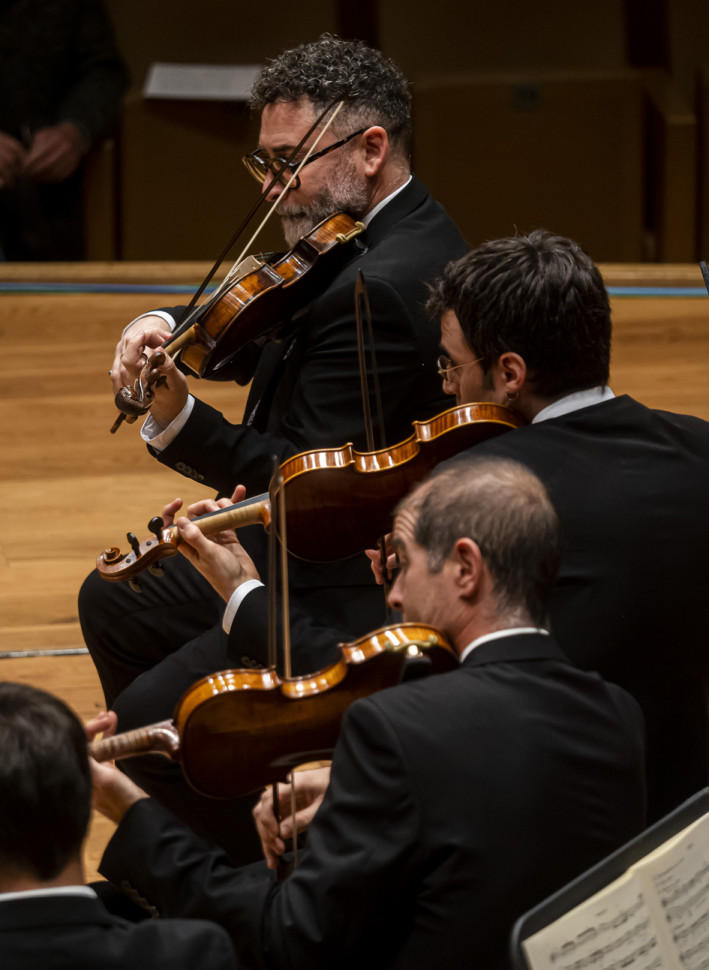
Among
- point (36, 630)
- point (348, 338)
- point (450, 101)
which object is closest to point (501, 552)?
point (348, 338)

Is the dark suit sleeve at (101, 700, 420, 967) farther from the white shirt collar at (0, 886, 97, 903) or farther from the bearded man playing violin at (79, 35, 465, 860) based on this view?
the bearded man playing violin at (79, 35, 465, 860)

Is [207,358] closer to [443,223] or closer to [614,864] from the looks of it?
[443,223]

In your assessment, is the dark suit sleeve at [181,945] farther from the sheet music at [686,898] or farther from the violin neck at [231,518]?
the violin neck at [231,518]

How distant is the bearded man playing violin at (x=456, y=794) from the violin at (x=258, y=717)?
0.18 ft

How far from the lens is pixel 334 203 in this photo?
84.0 inches

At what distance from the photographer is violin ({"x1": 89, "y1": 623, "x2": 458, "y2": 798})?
4.38 ft

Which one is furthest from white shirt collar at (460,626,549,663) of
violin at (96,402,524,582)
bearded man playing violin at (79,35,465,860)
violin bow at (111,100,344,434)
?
violin bow at (111,100,344,434)

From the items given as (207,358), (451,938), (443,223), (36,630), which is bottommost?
(36,630)

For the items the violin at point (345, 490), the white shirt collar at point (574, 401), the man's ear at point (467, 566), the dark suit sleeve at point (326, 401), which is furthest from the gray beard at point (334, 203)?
the man's ear at point (467, 566)

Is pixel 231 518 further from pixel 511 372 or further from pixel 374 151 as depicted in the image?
pixel 374 151

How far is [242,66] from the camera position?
4836 millimetres

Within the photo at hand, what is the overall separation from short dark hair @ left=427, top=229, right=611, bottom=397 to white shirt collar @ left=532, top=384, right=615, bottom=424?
12 mm

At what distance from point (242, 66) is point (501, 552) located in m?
3.94

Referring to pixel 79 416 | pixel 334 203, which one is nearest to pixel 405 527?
pixel 334 203
